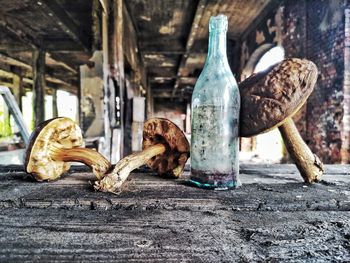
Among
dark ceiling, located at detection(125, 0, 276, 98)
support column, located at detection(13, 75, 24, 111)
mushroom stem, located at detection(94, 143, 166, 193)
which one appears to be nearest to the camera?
mushroom stem, located at detection(94, 143, 166, 193)

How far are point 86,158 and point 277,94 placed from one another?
0.71 metres

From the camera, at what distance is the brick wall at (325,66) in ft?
12.6

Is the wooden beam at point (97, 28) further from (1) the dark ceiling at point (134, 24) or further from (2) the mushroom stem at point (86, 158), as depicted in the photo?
(2) the mushroom stem at point (86, 158)

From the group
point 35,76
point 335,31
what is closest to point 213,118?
point 335,31

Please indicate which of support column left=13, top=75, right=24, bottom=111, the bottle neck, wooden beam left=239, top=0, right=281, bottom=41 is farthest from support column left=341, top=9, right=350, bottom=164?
support column left=13, top=75, right=24, bottom=111

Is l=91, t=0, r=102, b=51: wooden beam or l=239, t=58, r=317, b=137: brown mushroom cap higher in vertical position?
l=91, t=0, r=102, b=51: wooden beam

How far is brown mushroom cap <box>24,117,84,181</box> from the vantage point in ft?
3.00

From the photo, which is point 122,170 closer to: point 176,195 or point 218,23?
point 176,195

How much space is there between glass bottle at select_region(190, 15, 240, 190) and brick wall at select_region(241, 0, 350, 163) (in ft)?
12.2

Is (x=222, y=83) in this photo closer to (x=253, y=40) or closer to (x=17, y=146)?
(x=17, y=146)

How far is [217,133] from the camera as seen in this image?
895 mm

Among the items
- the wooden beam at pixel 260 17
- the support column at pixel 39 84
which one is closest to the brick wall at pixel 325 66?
the wooden beam at pixel 260 17

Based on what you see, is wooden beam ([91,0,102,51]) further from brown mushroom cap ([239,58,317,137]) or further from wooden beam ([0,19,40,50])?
brown mushroom cap ([239,58,317,137])

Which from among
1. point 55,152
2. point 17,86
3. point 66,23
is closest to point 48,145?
point 55,152
